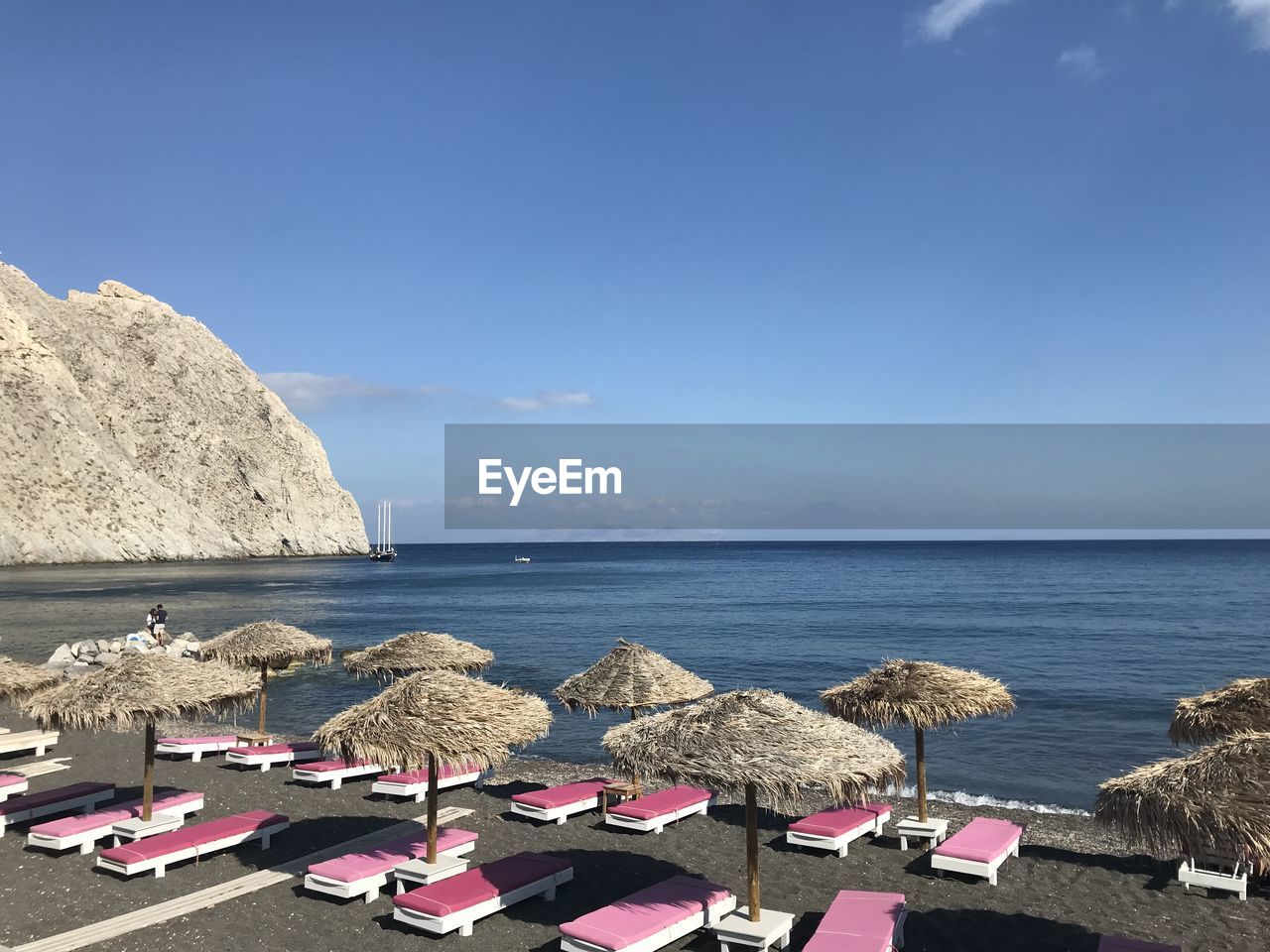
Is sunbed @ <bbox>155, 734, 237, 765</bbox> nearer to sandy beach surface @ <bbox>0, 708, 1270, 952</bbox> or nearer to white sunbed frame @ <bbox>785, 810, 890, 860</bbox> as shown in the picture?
sandy beach surface @ <bbox>0, 708, 1270, 952</bbox>

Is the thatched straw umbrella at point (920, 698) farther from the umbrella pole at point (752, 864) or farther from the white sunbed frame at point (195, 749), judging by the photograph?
the white sunbed frame at point (195, 749)

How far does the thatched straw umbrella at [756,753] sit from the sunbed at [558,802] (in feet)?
16.3

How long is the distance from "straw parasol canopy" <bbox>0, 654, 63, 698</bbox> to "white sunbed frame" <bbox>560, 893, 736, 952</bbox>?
11780mm

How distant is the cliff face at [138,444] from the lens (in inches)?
3342

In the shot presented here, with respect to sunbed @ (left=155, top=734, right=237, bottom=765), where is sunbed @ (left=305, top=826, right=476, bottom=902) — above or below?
above

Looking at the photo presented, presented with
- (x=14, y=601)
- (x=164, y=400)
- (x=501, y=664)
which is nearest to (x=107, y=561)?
(x=164, y=400)

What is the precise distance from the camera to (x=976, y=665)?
33.6 metres

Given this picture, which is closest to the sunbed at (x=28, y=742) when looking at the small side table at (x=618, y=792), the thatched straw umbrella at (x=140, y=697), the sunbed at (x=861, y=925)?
the thatched straw umbrella at (x=140, y=697)

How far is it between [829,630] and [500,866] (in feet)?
122

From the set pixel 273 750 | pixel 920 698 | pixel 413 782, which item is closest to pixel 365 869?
pixel 413 782

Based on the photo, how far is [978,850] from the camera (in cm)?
1027

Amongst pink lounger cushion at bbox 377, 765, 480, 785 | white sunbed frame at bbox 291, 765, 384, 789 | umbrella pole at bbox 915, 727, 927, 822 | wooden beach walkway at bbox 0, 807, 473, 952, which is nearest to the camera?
wooden beach walkway at bbox 0, 807, 473, 952

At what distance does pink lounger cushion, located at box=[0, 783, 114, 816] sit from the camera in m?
12.2

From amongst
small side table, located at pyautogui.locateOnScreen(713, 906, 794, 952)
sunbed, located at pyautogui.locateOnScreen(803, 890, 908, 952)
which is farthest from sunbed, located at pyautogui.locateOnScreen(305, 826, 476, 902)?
sunbed, located at pyautogui.locateOnScreen(803, 890, 908, 952)
